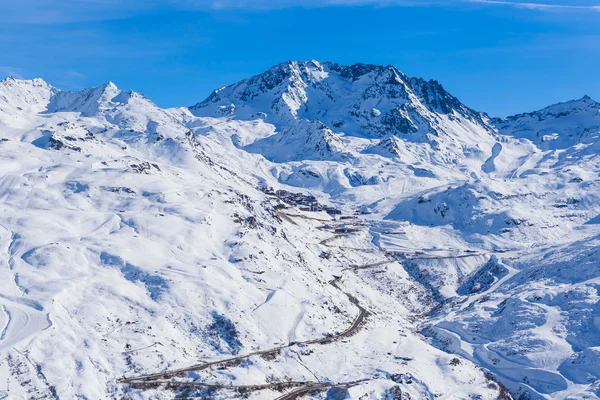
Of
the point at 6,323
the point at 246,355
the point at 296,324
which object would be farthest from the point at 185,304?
the point at 6,323

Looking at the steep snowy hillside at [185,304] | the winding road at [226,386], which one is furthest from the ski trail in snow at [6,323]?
the winding road at [226,386]

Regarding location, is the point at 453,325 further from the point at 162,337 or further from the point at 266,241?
the point at 162,337

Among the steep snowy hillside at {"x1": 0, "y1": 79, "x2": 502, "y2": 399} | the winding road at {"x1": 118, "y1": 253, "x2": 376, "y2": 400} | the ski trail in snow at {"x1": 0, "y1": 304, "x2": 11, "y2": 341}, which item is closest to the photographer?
the winding road at {"x1": 118, "y1": 253, "x2": 376, "y2": 400}

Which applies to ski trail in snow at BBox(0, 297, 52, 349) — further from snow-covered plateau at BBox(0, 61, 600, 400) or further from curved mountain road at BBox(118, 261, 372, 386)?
A: curved mountain road at BBox(118, 261, 372, 386)

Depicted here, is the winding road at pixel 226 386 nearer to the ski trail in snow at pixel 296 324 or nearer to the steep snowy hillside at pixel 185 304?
the steep snowy hillside at pixel 185 304

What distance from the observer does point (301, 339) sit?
3565 inches

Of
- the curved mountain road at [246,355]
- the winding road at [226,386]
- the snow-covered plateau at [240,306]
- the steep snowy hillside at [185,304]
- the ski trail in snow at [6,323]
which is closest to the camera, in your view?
the winding road at [226,386]

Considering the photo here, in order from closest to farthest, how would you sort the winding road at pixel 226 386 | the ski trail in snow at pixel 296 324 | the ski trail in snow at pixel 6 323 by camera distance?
1. the winding road at pixel 226 386
2. the ski trail in snow at pixel 6 323
3. the ski trail in snow at pixel 296 324

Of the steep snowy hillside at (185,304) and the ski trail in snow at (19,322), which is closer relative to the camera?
the ski trail in snow at (19,322)

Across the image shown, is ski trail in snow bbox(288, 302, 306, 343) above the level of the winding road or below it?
above

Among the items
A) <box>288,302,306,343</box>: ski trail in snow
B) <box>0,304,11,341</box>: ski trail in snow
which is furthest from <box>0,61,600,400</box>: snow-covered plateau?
<box>288,302,306,343</box>: ski trail in snow

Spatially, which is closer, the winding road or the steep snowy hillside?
the winding road

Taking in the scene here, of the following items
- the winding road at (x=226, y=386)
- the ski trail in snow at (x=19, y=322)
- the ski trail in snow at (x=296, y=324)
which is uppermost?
the ski trail in snow at (x=19, y=322)

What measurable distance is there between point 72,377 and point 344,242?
4368 inches
